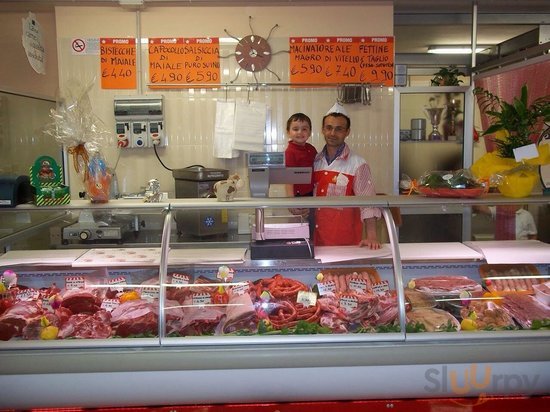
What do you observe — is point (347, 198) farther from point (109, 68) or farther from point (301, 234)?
point (109, 68)

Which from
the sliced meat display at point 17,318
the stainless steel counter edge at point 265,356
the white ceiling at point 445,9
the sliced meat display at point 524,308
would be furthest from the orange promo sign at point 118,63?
the sliced meat display at point 524,308

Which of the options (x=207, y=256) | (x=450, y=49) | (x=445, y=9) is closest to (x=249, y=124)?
(x=445, y=9)

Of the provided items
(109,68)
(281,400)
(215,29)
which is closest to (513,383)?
(281,400)

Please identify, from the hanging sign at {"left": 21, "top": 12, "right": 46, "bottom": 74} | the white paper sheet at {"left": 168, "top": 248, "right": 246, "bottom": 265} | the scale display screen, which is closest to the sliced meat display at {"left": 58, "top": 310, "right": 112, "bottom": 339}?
the white paper sheet at {"left": 168, "top": 248, "right": 246, "bottom": 265}

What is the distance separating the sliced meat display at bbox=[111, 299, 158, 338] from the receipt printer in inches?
30.4

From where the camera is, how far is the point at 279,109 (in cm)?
526

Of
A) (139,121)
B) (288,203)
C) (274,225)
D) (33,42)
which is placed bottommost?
(274,225)

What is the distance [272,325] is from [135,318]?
0.65m

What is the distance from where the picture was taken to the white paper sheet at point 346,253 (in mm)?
2751

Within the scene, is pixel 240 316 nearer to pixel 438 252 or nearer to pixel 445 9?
pixel 438 252

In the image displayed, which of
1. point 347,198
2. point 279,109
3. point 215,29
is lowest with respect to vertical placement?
point 347,198

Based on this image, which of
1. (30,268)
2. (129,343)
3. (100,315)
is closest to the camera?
(129,343)

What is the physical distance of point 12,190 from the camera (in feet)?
8.41

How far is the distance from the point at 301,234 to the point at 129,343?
→ 3.58 ft
